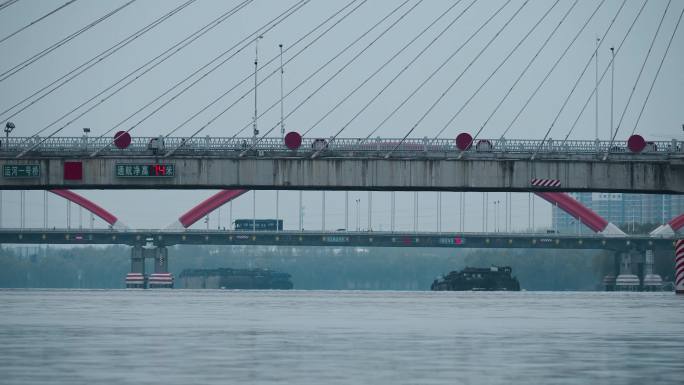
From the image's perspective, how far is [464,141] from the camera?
85250mm

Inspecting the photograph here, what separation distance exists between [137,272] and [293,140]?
11232 centimetres

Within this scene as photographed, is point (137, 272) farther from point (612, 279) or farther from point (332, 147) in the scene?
point (332, 147)

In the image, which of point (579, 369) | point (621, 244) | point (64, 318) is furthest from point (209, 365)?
point (621, 244)

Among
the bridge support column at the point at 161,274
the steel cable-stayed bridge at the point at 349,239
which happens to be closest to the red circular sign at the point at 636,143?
the steel cable-stayed bridge at the point at 349,239

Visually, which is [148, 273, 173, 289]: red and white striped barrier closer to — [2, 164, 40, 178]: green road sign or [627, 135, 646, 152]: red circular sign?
[2, 164, 40, 178]: green road sign

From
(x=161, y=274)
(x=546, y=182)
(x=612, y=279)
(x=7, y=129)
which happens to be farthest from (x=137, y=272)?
(x=546, y=182)

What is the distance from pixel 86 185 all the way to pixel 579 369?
2654 inches

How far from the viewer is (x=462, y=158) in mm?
85188

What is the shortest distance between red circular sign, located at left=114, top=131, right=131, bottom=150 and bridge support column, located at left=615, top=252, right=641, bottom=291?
109651 millimetres

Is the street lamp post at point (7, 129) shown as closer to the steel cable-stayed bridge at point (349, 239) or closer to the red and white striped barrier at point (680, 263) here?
the red and white striped barrier at point (680, 263)

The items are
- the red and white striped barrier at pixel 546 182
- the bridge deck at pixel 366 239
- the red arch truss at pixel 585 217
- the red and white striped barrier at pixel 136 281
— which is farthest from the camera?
the red arch truss at pixel 585 217

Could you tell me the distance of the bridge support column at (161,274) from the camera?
190 m

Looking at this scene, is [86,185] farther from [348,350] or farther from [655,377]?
[655,377]

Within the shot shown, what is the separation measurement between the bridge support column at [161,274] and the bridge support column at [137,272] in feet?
4.63
